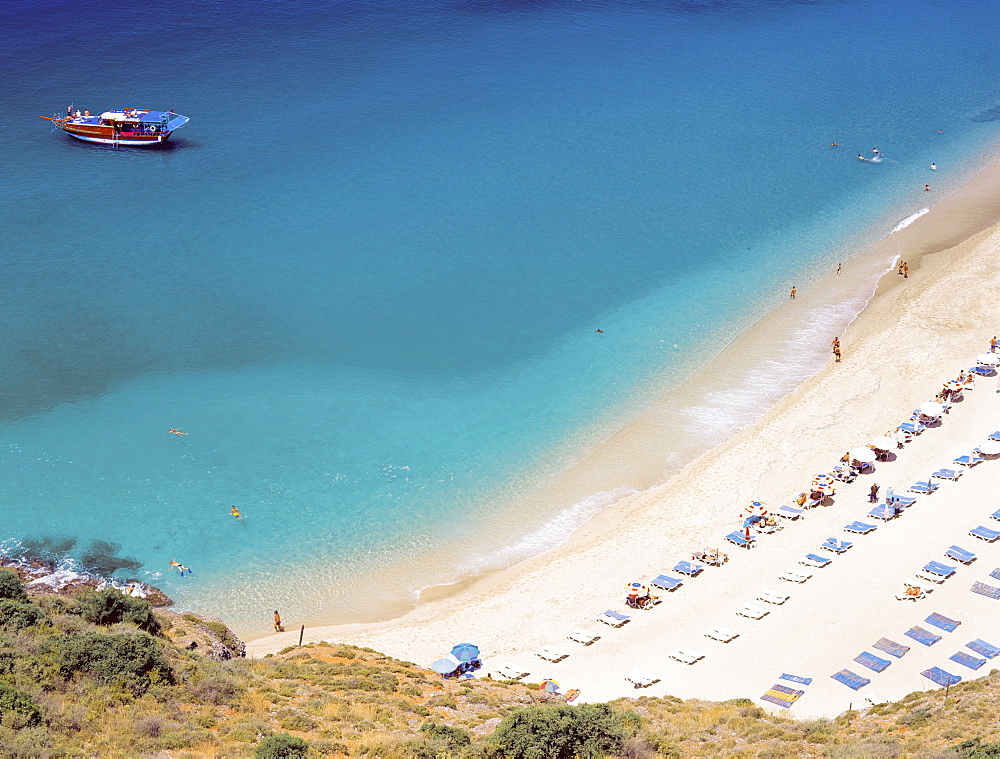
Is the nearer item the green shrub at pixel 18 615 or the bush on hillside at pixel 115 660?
the bush on hillside at pixel 115 660

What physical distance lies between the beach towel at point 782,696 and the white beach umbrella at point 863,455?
1274cm

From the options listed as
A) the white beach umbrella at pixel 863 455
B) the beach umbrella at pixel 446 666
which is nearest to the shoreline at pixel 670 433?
the beach umbrella at pixel 446 666

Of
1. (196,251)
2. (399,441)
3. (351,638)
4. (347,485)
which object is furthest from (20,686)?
(196,251)

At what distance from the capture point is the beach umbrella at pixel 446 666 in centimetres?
2479

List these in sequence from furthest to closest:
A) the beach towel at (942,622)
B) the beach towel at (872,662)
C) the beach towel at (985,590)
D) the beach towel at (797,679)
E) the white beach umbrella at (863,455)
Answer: the white beach umbrella at (863,455), the beach towel at (985,590), the beach towel at (942,622), the beach towel at (872,662), the beach towel at (797,679)

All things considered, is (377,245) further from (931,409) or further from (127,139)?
(931,409)

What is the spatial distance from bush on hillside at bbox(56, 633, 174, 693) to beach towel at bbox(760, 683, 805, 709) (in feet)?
48.0

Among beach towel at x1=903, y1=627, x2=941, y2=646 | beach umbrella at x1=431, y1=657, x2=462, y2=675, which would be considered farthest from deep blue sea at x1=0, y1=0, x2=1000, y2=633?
beach towel at x1=903, y1=627, x2=941, y2=646

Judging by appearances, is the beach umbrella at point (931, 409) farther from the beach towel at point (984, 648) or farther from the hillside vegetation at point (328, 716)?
the hillside vegetation at point (328, 716)

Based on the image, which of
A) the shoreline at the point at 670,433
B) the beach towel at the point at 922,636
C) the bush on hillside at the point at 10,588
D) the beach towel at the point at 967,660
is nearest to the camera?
the bush on hillside at the point at 10,588

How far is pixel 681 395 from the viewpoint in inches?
1581

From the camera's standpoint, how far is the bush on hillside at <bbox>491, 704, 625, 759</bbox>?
682 inches

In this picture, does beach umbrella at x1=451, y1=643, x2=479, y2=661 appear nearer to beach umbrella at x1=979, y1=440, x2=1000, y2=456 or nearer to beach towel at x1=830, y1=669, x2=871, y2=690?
beach towel at x1=830, y1=669, x2=871, y2=690

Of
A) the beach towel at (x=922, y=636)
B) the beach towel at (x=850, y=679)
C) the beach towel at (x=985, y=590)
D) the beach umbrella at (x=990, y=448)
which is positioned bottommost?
the beach towel at (x=850, y=679)
